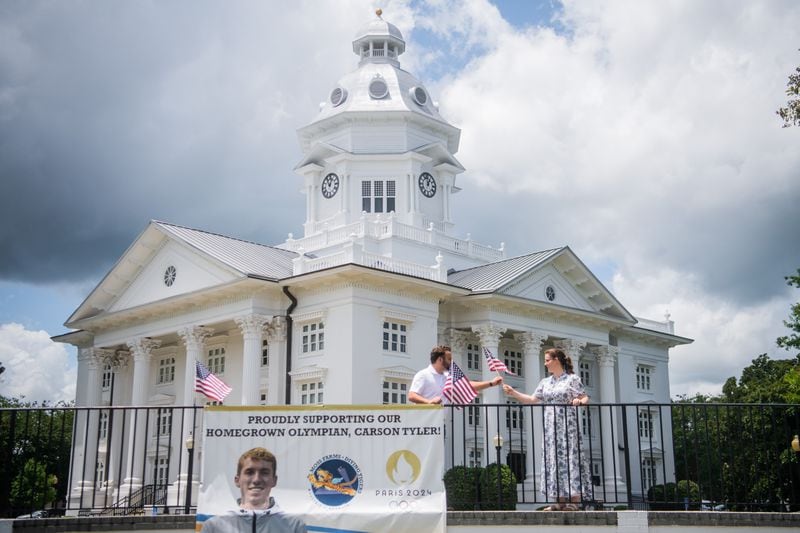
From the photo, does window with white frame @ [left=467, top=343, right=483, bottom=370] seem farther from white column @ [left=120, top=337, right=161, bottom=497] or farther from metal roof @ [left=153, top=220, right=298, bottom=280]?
white column @ [left=120, top=337, right=161, bottom=497]

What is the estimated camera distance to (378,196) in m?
48.3

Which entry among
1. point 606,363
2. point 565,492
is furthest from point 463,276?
point 565,492

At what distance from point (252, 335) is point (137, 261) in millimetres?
9916

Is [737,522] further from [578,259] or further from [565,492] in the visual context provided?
[578,259]

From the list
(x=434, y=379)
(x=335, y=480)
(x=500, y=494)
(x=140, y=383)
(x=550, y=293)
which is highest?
(x=550, y=293)

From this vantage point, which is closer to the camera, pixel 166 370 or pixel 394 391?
pixel 394 391

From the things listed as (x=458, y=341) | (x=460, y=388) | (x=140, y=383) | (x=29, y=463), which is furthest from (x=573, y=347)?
(x=460, y=388)

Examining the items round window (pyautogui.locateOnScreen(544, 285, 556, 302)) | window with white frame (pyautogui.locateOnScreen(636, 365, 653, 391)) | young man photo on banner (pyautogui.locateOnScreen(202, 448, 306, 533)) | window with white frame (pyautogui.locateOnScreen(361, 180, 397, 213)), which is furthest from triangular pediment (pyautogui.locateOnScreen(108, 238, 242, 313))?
young man photo on banner (pyautogui.locateOnScreen(202, 448, 306, 533))

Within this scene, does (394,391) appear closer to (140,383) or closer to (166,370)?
(140,383)

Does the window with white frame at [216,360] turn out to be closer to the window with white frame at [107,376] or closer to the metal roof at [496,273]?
the window with white frame at [107,376]

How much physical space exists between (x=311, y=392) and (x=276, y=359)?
230cm

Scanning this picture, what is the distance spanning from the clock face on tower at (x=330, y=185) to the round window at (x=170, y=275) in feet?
35.2

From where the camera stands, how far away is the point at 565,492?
12398 mm

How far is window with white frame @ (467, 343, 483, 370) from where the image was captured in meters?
42.2
